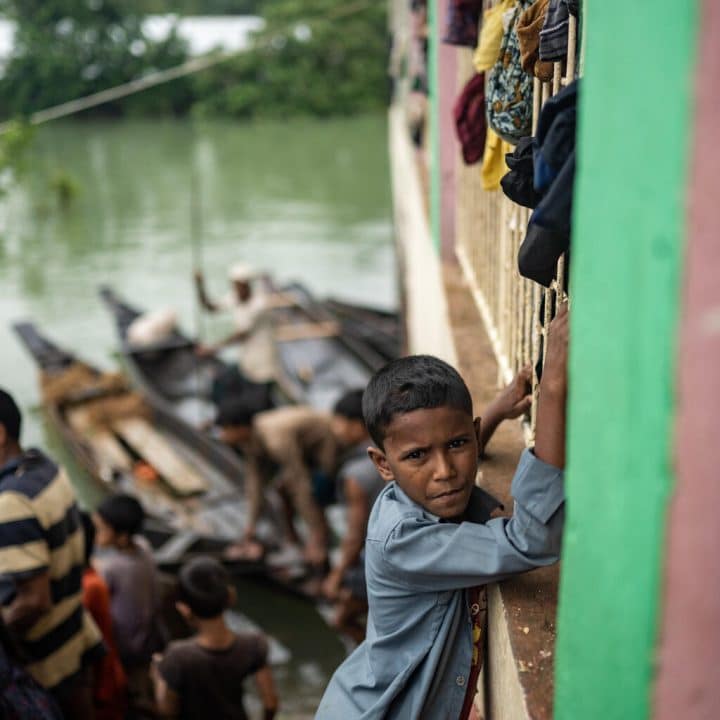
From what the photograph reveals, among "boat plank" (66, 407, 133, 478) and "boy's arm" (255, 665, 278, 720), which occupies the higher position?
"boy's arm" (255, 665, 278, 720)

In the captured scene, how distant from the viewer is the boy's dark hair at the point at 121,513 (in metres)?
3.52

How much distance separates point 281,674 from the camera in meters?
5.02

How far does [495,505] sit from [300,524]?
14.5 feet


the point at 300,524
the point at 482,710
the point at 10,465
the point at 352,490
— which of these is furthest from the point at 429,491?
the point at 300,524

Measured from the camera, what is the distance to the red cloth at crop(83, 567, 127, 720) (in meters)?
3.32

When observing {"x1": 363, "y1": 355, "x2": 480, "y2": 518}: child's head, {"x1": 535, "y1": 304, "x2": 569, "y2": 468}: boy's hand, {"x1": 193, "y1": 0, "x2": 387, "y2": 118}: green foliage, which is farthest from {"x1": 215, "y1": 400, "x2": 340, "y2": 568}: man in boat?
{"x1": 193, "y1": 0, "x2": 387, "y2": 118}: green foliage

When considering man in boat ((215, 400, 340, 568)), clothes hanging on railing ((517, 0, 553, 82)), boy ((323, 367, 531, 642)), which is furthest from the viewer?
man in boat ((215, 400, 340, 568))

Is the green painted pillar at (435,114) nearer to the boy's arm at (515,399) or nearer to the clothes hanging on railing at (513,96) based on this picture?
the clothes hanging on railing at (513,96)

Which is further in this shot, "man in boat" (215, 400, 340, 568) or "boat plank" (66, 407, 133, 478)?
"boat plank" (66, 407, 133, 478)

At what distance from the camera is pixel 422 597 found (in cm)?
159

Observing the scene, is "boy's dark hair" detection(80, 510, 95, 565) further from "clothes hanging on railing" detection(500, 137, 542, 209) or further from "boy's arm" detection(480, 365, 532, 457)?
"clothes hanging on railing" detection(500, 137, 542, 209)

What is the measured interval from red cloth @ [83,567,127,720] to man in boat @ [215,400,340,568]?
72.6 inches

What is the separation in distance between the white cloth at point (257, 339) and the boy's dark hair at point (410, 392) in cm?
555

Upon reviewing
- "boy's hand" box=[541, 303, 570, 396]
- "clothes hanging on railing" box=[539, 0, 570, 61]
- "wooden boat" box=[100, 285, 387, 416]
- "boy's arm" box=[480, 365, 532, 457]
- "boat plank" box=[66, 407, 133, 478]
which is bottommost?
"boat plank" box=[66, 407, 133, 478]
